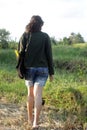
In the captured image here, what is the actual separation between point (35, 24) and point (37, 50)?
0.39m

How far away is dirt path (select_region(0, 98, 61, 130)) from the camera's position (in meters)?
6.96

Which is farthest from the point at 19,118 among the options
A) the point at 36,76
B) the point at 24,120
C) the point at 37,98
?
the point at 36,76

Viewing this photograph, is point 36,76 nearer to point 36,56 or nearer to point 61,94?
point 36,56

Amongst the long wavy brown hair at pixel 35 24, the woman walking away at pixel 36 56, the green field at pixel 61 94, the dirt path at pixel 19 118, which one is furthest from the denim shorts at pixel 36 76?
the green field at pixel 61 94

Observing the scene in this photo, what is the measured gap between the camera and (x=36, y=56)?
6562mm

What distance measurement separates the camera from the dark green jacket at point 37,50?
6.55 meters

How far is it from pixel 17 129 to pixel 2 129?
0.24 metres

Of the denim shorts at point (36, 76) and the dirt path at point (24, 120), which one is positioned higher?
the denim shorts at point (36, 76)

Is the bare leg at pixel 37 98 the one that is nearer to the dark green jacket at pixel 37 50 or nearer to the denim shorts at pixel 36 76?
the denim shorts at pixel 36 76

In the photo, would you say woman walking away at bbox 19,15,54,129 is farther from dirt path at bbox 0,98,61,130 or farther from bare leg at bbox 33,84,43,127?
dirt path at bbox 0,98,61,130

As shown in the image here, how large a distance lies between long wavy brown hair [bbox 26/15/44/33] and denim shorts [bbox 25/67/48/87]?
590mm

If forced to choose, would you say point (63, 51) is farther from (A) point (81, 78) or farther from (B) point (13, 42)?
(A) point (81, 78)

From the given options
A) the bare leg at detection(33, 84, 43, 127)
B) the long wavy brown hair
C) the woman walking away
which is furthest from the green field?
the long wavy brown hair

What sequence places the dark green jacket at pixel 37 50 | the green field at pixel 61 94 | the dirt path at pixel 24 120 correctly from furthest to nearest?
the green field at pixel 61 94, the dirt path at pixel 24 120, the dark green jacket at pixel 37 50
